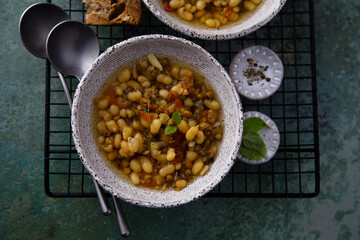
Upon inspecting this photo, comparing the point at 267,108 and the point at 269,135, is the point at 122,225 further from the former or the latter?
the point at 267,108

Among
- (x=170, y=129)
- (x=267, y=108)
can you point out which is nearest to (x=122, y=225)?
(x=170, y=129)

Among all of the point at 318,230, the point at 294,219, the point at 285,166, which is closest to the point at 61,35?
the point at 285,166

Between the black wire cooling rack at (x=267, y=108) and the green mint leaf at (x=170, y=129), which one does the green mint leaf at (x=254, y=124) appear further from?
the green mint leaf at (x=170, y=129)

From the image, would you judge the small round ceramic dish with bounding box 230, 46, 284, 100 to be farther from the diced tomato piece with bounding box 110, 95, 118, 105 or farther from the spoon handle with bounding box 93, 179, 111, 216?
the spoon handle with bounding box 93, 179, 111, 216

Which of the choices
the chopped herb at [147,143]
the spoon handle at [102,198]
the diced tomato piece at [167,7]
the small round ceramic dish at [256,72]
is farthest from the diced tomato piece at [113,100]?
the small round ceramic dish at [256,72]

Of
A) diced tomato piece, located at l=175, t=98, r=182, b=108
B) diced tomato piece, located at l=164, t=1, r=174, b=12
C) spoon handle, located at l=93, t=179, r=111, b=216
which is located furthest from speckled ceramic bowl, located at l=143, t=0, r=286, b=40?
spoon handle, located at l=93, t=179, r=111, b=216

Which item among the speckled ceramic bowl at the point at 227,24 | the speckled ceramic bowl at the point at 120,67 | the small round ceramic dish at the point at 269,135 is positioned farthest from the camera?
the small round ceramic dish at the point at 269,135

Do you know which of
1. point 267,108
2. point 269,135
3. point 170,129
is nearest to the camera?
point 170,129
